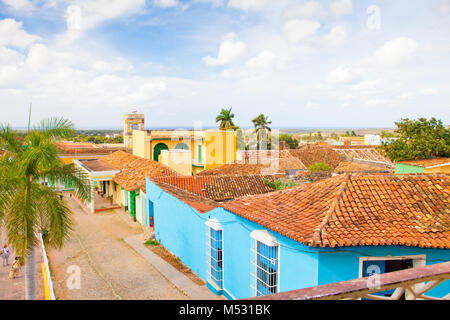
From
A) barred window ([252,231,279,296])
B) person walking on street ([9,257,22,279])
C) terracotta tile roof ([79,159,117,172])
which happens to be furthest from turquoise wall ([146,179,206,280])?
terracotta tile roof ([79,159,117,172])

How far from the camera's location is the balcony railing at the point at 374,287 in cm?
167

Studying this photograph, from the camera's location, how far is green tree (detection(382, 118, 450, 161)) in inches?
701

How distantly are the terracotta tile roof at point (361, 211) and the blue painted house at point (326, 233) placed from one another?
0.06 ft

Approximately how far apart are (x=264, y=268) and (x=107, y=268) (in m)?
7.09

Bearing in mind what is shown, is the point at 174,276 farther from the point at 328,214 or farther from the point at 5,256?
the point at 5,256

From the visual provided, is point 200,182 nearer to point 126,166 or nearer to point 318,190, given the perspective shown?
point 126,166

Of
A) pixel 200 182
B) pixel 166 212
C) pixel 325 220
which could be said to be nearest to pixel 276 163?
pixel 200 182

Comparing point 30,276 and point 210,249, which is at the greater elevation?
point 30,276

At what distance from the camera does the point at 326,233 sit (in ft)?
20.9

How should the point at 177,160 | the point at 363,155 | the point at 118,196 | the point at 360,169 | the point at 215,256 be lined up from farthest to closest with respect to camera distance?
the point at 363,155 → the point at 177,160 → the point at 360,169 → the point at 118,196 → the point at 215,256

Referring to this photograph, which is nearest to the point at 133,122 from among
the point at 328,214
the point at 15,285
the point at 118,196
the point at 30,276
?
the point at 118,196

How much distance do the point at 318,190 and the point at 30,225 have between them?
679cm

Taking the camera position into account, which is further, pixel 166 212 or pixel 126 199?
pixel 126 199

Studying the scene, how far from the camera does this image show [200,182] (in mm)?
18156
